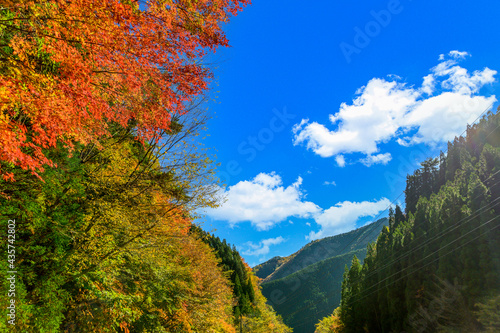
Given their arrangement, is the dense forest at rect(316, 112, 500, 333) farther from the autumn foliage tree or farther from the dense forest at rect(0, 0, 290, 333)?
the autumn foliage tree

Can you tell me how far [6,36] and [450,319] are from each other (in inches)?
1186

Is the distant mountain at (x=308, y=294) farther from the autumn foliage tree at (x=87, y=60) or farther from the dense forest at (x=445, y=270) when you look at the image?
the autumn foliage tree at (x=87, y=60)

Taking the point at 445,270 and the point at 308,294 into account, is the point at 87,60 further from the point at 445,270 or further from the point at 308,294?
the point at 308,294

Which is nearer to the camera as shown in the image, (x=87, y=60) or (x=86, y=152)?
(x=87, y=60)

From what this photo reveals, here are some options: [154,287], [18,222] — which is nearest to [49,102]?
[18,222]

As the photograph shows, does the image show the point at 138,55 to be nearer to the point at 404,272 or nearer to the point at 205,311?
the point at 205,311

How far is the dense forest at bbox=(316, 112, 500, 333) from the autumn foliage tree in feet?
74.2

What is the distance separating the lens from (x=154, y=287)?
9836 mm

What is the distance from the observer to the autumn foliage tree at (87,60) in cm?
337

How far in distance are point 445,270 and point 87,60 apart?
2943cm

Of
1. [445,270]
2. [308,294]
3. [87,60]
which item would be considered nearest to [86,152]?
[87,60]

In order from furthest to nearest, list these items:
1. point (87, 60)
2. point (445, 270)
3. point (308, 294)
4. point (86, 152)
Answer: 1. point (308, 294)
2. point (445, 270)
3. point (86, 152)
4. point (87, 60)

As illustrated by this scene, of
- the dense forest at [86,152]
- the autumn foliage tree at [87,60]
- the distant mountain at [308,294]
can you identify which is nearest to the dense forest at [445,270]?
the dense forest at [86,152]

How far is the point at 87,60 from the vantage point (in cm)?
421
